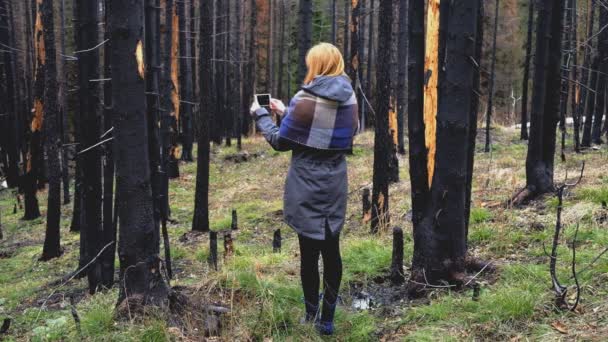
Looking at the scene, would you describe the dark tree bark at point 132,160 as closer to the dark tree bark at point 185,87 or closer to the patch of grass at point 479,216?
the patch of grass at point 479,216

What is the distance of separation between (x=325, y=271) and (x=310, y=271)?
13 cm

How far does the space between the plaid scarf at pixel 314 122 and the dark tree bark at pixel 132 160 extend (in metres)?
1.19

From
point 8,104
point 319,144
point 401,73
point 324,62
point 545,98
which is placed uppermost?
point 401,73

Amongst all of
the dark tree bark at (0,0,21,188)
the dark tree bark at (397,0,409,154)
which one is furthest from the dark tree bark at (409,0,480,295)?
the dark tree bark at (0,0,21,188)

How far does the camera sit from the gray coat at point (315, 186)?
3.83 meters

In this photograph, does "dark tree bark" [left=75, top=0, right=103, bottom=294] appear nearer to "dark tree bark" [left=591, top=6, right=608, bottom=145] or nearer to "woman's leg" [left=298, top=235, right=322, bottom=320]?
"woman's leg" [left=298, top=235, right=322, bottom=320]

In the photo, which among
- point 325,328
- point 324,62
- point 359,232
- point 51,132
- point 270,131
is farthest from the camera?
point 51,132

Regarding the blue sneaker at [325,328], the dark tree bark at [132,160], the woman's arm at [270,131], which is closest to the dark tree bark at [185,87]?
the dark tree bark at [132,160]

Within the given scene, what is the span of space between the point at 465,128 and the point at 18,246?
10.7 meters

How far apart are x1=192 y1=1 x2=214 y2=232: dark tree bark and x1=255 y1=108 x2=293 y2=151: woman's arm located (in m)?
5.97

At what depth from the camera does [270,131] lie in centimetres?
400

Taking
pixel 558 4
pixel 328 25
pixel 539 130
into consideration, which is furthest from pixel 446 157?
pixel 328 25

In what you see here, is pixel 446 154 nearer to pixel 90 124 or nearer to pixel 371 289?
pixel 371 289

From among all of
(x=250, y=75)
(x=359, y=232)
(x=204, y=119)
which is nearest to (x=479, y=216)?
(x=359, y=232)
